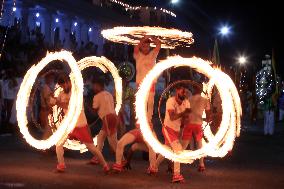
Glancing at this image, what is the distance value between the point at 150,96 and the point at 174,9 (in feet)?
188

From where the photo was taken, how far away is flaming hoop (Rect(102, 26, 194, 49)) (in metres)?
15.0

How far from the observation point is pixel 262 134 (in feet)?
93.2

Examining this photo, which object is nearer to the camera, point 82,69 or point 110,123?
point 110,123

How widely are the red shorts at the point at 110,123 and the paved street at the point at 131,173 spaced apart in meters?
0.83

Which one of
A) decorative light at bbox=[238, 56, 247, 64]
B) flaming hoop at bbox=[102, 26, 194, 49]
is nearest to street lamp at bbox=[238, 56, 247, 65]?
Answer: decorative light at bbox=[238, 56, 247, 64]

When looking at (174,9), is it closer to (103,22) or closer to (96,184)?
(103,22)

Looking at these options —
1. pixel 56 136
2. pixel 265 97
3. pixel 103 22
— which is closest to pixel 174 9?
pixel 103 22

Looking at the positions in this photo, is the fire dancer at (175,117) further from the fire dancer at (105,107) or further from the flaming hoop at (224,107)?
the fire dancer at (105,107)

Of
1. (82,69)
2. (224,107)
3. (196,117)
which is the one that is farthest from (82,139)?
(82,69)

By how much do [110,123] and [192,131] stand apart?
1.77 m

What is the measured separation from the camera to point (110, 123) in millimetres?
15406

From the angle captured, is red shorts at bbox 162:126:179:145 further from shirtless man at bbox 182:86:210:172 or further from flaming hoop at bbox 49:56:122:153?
flaming hoop at bbox 49:56:122:153

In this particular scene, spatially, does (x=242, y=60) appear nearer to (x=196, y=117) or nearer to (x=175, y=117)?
(x=196, y=117)

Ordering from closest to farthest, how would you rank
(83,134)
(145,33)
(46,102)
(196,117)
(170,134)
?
(170,134), (83,134), (196,117), (145,33), (46,102)
